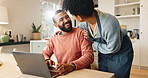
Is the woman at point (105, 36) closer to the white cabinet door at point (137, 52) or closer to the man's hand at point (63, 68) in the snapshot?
the man's hand at point (63, 68)

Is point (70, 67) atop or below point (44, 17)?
below

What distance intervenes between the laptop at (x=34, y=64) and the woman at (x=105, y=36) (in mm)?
425

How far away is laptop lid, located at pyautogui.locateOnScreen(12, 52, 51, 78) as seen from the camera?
66 centimetres

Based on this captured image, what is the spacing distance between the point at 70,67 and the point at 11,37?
280cm

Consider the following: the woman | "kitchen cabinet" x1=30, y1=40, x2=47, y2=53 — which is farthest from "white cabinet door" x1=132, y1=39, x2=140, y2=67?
the woman

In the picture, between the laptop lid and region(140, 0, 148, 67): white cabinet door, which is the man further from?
region(140, 0, 148, 67): white cabinet door

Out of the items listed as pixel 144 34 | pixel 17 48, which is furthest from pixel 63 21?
pixel 144 34

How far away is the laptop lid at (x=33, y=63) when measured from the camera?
0.66 metres

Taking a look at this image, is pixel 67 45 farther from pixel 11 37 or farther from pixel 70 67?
pixel 11 37

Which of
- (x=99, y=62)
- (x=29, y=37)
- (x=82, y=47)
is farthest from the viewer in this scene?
(x=29, y=37)

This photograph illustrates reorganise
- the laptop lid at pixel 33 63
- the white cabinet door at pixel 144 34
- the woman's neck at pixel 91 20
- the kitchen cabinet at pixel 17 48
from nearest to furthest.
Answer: the laptop lid at pixel 33 63 → the woman's neck at pixel 91 20 → the kitchen cabinet at pixel 17 48 → the white cabinet door at pixel 144 34

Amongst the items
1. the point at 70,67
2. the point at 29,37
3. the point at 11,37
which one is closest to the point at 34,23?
the point at 29,37

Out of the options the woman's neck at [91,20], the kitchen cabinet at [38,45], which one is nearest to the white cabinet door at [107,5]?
the kitchen cabinet at [38,45]

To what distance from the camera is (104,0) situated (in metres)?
4.07
